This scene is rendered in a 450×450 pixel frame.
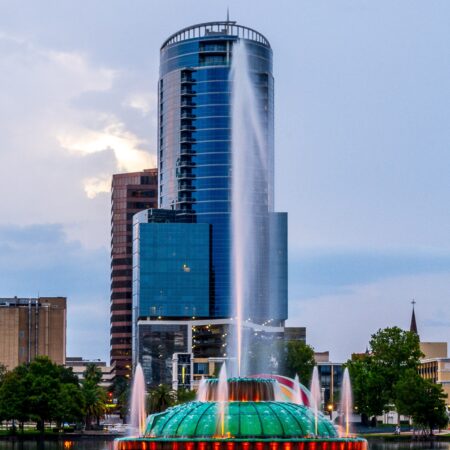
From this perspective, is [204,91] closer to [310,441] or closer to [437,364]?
[437,364]

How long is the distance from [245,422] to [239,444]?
7.68 ft

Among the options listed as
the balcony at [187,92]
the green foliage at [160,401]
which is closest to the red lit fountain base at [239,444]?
the green foliage at [160,401]

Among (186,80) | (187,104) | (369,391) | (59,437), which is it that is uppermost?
(186,80)

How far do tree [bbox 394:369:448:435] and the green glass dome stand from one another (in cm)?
8216

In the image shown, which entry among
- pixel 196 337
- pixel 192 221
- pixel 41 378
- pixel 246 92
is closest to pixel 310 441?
pixel 246 92

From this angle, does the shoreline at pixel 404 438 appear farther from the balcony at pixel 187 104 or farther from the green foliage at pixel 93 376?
the balcony at pixel 187 104

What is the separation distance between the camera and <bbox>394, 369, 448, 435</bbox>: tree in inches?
5113

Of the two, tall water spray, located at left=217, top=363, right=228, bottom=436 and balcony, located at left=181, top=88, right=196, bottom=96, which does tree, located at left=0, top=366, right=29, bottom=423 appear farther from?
tall water spray, located at left=217, top=363, right=228, bottom=436

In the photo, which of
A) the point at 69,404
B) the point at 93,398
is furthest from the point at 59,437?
the point at 93,398

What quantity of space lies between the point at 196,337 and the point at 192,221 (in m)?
23.7

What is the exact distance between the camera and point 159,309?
18550 centimetres

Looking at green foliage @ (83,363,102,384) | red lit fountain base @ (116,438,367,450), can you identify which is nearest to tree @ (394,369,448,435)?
green foliage @ (83,363,102,384)

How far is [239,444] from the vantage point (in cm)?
4516

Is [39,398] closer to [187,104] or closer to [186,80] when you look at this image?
[187,104]
